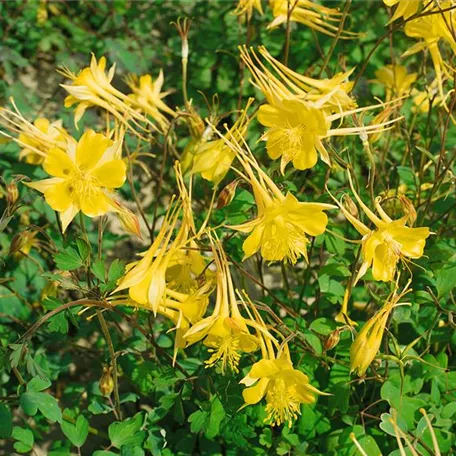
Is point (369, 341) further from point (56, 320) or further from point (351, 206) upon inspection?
point (56, 320)

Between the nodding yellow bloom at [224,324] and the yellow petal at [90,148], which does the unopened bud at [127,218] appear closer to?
the yellow petal at [90,148]

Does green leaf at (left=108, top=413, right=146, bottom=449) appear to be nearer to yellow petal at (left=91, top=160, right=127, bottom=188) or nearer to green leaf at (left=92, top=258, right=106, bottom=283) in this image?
green leaf at (left=92, top=258, right=106, bottom=283)

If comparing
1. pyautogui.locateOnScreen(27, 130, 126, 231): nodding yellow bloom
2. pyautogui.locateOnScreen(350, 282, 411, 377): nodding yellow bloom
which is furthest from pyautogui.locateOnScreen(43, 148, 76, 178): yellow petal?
pyautogui.locateOnScreen(350, 282, 411, 377): nodding yellow bloom

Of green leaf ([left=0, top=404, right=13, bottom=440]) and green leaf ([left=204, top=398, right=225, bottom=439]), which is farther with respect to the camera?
green leaf ([left=204, top=398, right=225, bottom=439])

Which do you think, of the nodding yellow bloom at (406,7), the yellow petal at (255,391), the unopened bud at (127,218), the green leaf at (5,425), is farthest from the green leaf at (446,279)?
the green leaf at (5,425)

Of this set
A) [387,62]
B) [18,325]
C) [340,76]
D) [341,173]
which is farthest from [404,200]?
[387,62]

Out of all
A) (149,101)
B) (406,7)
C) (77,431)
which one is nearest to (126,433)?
(77,431)
